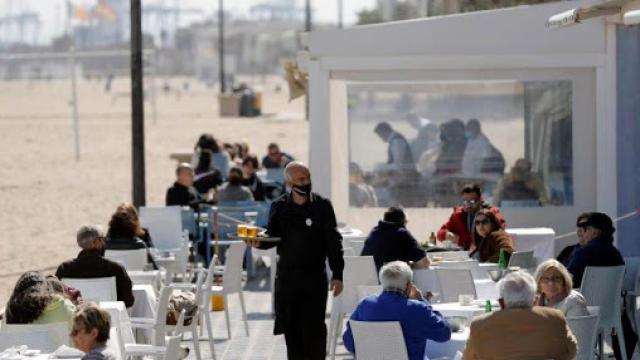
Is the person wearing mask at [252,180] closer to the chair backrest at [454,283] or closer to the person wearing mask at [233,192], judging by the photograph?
the person wearing mask at [233,192]

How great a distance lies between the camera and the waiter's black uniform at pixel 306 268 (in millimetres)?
9492

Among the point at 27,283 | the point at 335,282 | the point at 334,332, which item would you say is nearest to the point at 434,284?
the point at 334,332

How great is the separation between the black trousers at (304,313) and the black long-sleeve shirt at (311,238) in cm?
10

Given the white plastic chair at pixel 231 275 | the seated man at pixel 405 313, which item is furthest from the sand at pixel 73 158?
the seated man at pixel 405 313

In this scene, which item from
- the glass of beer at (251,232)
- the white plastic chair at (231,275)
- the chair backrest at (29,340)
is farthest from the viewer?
the white plastic chair at (231,275)

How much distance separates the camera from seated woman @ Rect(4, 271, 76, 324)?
8.24 m

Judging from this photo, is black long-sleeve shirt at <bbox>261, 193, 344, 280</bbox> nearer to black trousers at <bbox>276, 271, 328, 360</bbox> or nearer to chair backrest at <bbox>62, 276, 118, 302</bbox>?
black trousers at <bbox>276, 271, 328, 360</bbox>

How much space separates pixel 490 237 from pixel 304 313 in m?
2.42

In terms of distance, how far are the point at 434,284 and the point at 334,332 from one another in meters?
0.87

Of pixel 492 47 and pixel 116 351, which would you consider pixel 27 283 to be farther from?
pixel 492 47

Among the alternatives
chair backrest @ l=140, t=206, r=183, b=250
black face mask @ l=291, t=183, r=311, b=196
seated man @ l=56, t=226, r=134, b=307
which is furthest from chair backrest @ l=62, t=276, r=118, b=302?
chair backrest @ l=140, t=206, r=183, b=250

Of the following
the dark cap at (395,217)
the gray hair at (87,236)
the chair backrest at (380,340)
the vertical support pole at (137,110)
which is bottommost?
the chair backrest at (380,340)

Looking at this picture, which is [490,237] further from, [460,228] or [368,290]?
[368,290]

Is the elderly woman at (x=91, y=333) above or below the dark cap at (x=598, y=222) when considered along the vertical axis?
below
